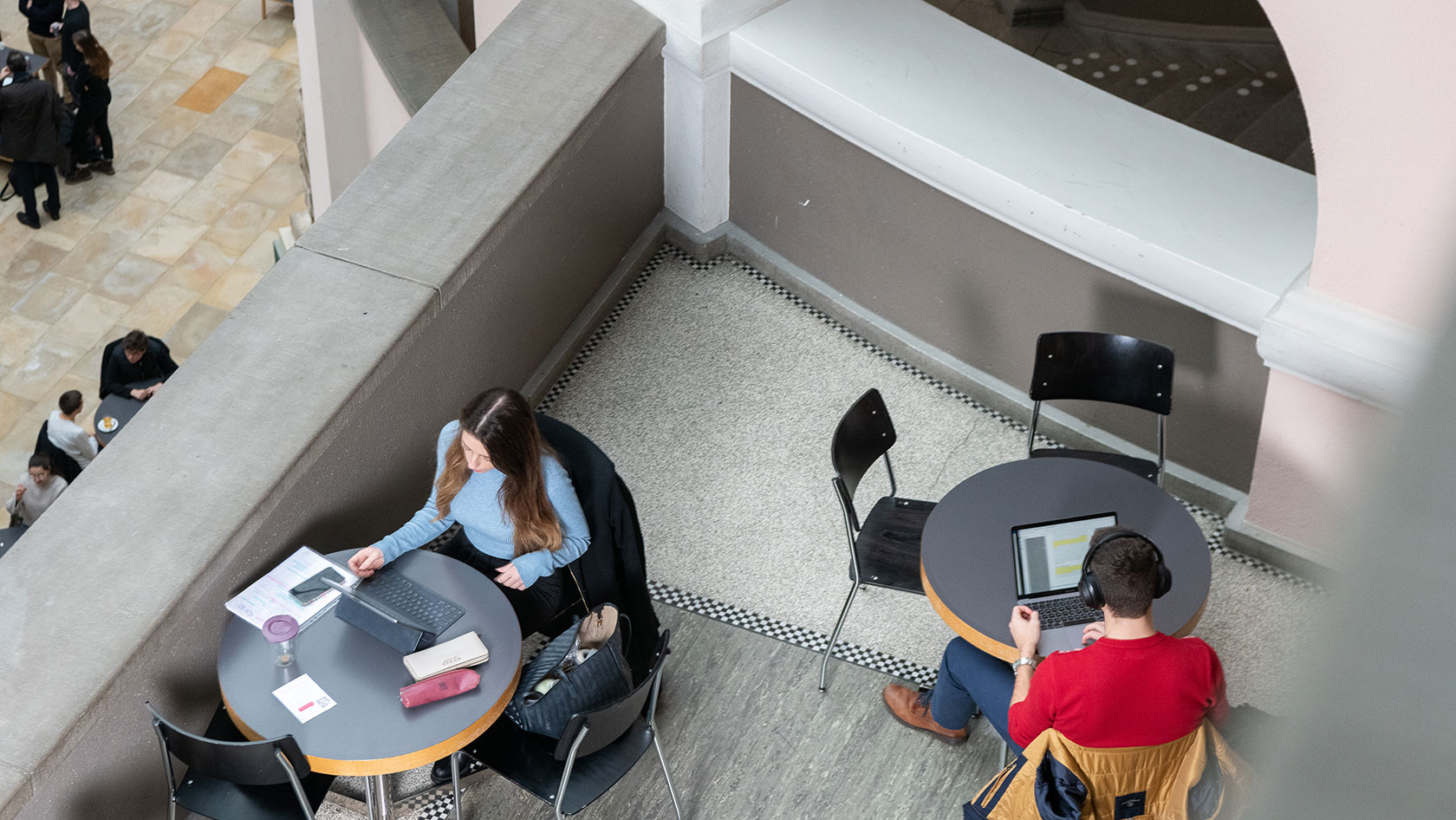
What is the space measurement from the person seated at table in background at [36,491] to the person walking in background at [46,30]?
7.07 meters

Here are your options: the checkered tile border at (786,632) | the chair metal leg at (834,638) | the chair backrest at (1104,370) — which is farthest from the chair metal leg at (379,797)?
the chair backrest at (1104,370)

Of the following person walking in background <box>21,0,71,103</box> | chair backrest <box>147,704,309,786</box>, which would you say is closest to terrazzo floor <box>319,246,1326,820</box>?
chair backrest <box>147,704,309,786</box>

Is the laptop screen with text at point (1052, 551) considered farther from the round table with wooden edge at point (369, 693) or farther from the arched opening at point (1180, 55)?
the arched opening at point (1180, 55)

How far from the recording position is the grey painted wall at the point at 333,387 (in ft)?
11.1

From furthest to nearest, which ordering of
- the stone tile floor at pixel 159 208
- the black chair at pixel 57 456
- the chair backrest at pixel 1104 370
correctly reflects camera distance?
the stone tile floor at pixel 159 208, the black chair at pixel 57 456, the chair backrest at pixel 1104 370

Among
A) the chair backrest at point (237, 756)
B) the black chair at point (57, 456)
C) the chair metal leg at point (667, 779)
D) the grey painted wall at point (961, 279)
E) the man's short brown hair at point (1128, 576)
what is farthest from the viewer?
the black chair at point (57, 456)

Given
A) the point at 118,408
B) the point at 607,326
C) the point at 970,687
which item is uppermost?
the point at 970,687

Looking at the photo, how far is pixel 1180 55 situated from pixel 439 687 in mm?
5557

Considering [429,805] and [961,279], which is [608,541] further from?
[961,279]

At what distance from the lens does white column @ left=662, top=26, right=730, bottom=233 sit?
204 inches

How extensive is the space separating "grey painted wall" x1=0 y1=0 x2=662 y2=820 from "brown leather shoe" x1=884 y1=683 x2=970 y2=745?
1.69m

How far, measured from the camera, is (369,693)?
3.45m

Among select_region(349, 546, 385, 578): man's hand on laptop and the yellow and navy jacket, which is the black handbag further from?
the yellow and navy jacket

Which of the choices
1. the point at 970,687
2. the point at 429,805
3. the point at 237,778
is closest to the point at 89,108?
the point at 429,805
